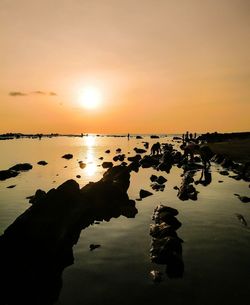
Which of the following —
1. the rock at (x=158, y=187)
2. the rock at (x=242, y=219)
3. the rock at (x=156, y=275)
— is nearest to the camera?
the rock at (x=156, y=275)

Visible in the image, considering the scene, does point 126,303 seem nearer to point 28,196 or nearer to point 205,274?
point 205,274

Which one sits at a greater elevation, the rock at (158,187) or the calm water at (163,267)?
the calm water at (163,267)

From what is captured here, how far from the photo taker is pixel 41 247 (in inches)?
489

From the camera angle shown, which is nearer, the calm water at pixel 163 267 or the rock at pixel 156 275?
the calm water at pixel 163 267

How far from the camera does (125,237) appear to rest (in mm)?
15688

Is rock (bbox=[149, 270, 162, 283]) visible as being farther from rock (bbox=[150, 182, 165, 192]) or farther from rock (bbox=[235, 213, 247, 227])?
rock (bbox=[150, 182, 165, 192])

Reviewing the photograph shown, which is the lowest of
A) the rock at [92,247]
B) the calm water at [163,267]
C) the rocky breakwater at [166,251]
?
the rock at [92,247]

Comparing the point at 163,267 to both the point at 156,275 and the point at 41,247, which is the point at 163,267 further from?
the point at 41,247

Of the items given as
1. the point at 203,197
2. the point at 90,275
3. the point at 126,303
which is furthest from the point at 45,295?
the point at 203,197

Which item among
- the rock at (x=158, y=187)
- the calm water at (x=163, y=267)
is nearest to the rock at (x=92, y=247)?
the calm water at (x=163, y=267)

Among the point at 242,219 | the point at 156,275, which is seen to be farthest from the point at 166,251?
the point at 242,219

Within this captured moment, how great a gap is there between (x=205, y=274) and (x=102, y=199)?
1188 cm

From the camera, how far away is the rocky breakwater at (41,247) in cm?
1049

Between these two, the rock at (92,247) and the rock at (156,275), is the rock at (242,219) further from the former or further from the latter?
the rock at (92,247)
